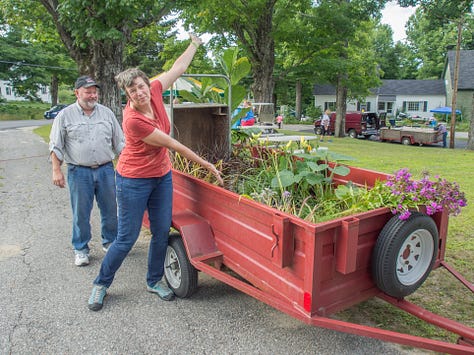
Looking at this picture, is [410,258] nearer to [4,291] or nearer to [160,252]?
[160,252]

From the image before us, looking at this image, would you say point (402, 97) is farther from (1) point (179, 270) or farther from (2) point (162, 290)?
(2) point (162, 290)

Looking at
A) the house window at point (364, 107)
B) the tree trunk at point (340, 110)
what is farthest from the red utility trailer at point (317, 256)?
the house window at point (364, 107)

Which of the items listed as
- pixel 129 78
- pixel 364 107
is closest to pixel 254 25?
pixel 129 78

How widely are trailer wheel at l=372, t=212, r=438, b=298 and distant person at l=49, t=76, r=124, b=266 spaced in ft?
8.94

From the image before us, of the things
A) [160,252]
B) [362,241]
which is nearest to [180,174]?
[160,252]

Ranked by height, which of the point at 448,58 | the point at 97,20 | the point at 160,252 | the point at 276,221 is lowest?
the point at 160,252

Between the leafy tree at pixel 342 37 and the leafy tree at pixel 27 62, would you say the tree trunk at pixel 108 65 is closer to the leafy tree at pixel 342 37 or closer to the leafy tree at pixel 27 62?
the leafy tree at pixel 342 37

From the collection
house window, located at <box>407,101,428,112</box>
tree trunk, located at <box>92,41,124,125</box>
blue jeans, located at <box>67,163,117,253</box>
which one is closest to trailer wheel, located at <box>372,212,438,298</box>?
blue jeans, located at <box>67,163,117,253</box>

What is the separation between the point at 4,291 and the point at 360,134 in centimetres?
2517

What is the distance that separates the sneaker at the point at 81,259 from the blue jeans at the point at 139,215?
87cm

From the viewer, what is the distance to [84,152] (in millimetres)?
3930

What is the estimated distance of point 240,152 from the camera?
455 centimetres

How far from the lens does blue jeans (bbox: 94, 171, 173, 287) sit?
3143mm

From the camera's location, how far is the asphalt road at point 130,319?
285cm
